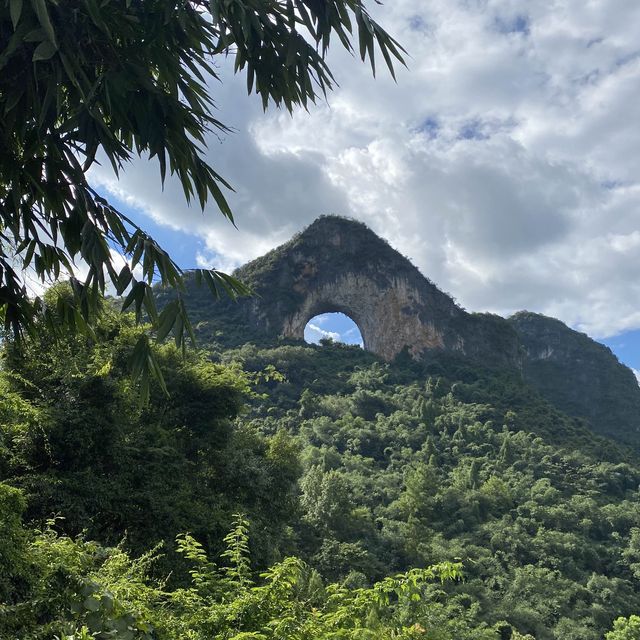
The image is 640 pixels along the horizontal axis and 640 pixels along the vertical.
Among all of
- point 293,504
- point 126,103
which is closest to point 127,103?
point 126,103

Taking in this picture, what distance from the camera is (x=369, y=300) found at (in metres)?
74.4

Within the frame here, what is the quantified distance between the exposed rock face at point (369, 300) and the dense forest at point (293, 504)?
8426mm

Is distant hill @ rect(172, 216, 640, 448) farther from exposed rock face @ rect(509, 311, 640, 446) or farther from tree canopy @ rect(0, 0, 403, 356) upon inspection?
tree canopy @ rect(0, 0, 403, 356)

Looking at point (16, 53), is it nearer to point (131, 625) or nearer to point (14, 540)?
point (131, 625)

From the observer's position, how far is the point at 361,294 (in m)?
74.6

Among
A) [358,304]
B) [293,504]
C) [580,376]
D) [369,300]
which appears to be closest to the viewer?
[293,504]

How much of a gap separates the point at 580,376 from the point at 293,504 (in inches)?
3964

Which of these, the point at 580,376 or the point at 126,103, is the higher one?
the point at 580,376

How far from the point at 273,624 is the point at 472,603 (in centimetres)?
2332

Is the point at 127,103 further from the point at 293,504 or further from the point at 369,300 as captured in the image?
the point at 369,300

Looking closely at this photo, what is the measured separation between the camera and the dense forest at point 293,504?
4.52 m

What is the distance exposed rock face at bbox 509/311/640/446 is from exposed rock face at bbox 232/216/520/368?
2543 centimetres

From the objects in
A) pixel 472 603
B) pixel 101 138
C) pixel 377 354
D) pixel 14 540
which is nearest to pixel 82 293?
pixel 101 138

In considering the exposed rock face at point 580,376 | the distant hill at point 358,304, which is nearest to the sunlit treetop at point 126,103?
the distant hill at point 358,304
